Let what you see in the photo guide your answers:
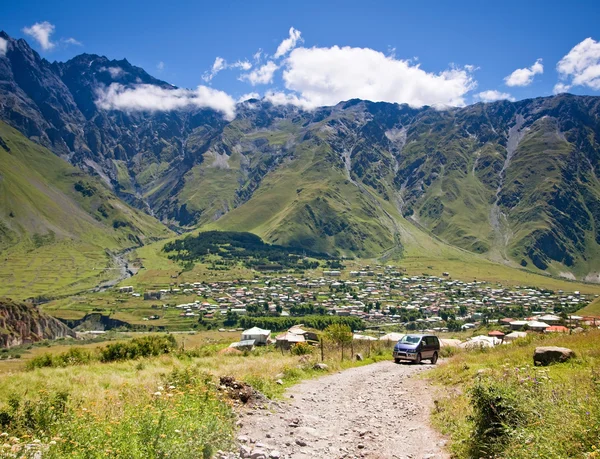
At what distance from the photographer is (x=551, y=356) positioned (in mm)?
16203

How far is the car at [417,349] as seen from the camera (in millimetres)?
28000

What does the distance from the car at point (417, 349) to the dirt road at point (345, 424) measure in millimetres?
8957

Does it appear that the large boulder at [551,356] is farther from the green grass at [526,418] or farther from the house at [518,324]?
the house at [518,324]

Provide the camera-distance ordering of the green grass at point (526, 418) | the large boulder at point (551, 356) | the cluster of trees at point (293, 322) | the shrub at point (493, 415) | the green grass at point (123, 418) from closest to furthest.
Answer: the green grass at point (526, 418), the green grass at point (123, 418), the shrub at point (493, 415), the large boulder at point (551, 356), the cluster of trees at point (293, 322)

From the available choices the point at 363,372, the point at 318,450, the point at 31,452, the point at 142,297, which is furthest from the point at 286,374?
the point at 142,297

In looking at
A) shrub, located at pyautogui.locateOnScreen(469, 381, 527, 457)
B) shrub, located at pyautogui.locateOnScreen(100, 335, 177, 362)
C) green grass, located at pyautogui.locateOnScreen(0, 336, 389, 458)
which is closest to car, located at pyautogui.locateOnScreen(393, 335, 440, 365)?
green grass, located at pyautogui.locateOnScreen(0, 336, 389, 458)

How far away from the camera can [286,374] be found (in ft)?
67.9

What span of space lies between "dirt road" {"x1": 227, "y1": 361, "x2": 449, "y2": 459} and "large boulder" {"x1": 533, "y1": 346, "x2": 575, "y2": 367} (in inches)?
169

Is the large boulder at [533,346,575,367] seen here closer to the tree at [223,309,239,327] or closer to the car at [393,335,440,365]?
the car at [393,335,440,365]

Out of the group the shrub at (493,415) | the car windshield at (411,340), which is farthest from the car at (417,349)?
the shrub at (493,415)

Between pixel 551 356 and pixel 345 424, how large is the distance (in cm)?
885

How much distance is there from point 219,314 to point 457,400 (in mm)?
143198

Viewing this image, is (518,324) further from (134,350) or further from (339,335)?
(134,350)

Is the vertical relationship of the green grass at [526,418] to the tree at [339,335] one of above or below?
A: above
